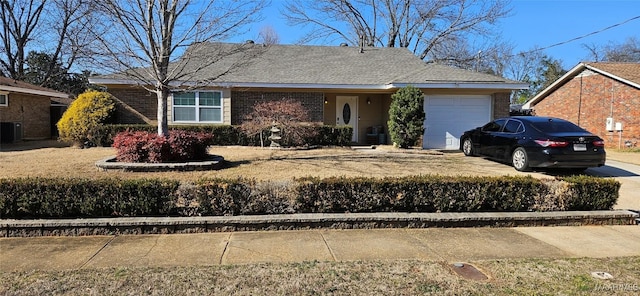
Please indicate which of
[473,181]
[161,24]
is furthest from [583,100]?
[161,24]

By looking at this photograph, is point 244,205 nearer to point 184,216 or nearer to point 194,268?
point 184,216

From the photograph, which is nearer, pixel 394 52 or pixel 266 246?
pixel 266 246

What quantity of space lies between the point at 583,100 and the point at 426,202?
64.5 ft

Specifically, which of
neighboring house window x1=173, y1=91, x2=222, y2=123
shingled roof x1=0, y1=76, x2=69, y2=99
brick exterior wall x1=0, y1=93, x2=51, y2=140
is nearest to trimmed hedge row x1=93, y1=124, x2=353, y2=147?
neighboring house window x1=173, y1=91, x2=222, y2=123

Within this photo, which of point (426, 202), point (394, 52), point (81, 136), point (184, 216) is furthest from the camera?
point (394, 52)

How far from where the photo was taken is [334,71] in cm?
1702

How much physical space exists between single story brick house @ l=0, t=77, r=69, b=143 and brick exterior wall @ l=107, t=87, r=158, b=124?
189 inches

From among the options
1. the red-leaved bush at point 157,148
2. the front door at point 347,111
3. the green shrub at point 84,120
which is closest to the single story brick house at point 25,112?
the green shrub at point 84,120

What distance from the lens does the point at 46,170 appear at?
865 centimetres

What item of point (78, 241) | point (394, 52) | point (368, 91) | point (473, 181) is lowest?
point (78, 241)

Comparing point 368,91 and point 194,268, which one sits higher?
point 368,91

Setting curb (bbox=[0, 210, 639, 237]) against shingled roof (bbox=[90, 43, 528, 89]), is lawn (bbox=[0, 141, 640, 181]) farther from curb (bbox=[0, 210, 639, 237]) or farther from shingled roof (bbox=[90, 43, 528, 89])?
shingled roof (bbox=[90, 43, 528, 89])

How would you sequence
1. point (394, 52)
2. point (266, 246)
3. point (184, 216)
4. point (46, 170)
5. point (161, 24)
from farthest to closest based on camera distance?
point (394, 52) → point (161, 24) → point (46, 170) → point (184, 216) → point (266, 246)

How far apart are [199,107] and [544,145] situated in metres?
12.0
